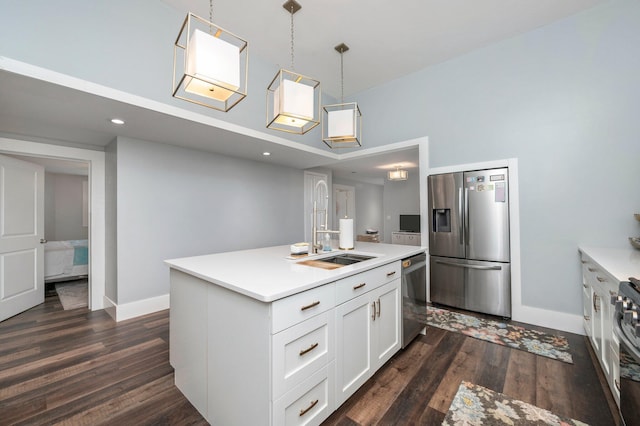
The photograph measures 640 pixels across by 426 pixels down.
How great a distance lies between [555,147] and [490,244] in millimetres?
1241

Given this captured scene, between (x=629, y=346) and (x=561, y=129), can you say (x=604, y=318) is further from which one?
(x=561, y=129)

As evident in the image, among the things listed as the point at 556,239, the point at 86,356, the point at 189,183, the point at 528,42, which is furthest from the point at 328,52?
the point at 86,356

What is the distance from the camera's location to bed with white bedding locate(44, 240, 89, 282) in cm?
450

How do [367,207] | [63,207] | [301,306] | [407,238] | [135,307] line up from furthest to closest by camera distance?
[367,207] < [407,238] < [63,207] < [135,307] < [301,306]

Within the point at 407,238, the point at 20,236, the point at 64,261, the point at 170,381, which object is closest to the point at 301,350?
the point at 170,381

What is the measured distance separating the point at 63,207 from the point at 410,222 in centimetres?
905

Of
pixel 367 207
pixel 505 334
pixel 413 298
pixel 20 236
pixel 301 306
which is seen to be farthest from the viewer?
pixel 367 207

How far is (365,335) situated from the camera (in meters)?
1.82

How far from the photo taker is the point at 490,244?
3.13 m

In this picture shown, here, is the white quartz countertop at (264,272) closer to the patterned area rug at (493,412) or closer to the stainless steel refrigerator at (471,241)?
the patterned area rug at (493,412)

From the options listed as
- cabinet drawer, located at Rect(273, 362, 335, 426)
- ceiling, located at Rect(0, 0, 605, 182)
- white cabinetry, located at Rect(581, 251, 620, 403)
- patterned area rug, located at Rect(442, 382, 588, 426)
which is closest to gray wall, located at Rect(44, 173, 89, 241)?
ceiling, located at Rect(0, 0, 605, 182)

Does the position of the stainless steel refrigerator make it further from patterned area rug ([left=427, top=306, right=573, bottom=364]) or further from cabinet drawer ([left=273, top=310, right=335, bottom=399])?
cabinet drawer ([left=273, top=310, right=335, bottom=399])

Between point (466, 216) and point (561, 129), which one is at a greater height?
point (561, 129)

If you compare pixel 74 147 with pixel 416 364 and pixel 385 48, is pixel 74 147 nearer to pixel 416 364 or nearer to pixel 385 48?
pixel 385 48
